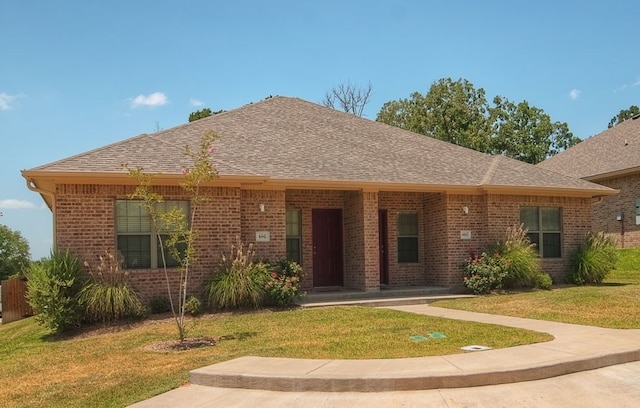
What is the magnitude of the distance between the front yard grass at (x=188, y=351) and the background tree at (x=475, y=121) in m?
31.8

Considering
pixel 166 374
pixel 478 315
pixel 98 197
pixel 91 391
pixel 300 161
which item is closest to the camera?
pixel 91 391

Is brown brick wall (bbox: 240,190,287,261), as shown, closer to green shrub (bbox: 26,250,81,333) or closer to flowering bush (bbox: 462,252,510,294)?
green shrub (bbox: 26,250,81,333)

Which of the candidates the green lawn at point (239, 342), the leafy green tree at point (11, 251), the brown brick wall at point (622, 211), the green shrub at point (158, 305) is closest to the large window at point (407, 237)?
the green lawn at point (239, 342)

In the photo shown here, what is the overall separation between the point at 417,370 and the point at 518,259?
31.9 ft

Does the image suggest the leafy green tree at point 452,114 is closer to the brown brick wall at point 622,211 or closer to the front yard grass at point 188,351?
the brown brick wall at point 622,211

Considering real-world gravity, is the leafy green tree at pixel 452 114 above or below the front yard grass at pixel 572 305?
above

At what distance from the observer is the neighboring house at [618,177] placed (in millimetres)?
23672

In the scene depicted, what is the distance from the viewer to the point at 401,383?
616 centimetres

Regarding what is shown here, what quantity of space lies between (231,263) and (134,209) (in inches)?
95.5

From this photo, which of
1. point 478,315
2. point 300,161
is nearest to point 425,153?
point 300,161

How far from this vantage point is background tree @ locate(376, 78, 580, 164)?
41.7 m

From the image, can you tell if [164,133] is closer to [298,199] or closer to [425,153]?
[298,199]

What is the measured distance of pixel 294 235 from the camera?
15.6 metres

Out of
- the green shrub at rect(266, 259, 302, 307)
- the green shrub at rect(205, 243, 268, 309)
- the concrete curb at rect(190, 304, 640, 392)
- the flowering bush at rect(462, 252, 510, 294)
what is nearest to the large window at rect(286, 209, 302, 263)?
the green shrub at rect(266, 259, 302, 307)
